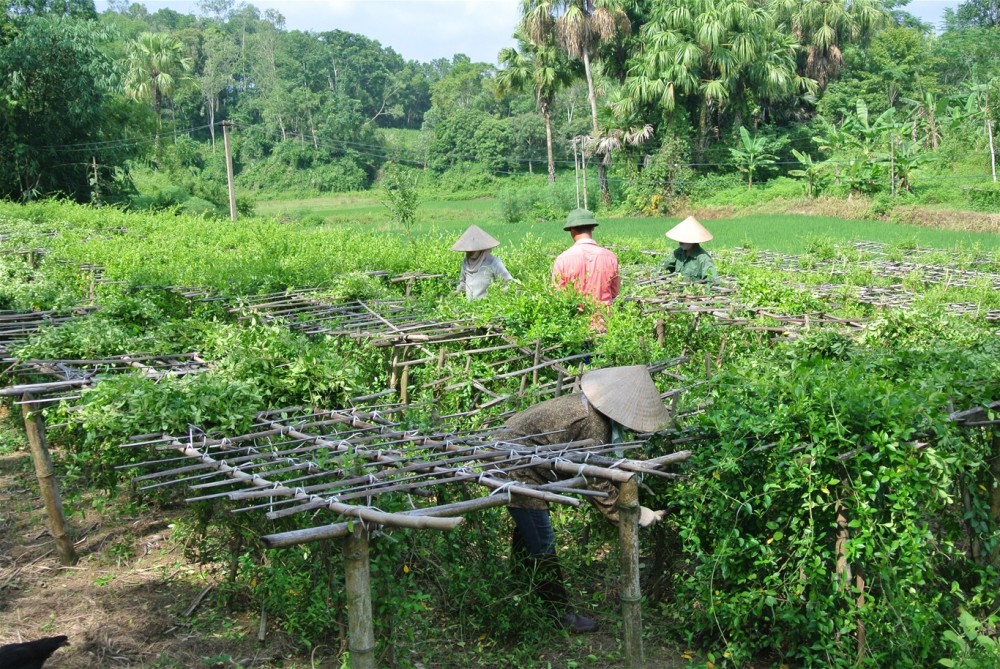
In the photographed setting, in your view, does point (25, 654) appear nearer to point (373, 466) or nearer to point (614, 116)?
point (373, 466)

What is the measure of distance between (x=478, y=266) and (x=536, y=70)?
85.2ft

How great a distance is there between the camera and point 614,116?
31.5 meters

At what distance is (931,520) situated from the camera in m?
4.81

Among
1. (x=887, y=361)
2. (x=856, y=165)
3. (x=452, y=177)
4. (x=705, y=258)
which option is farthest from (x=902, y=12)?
(x=887, y=361)

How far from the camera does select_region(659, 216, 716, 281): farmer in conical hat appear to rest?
8.88 m

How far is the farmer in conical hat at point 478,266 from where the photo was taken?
837 cm

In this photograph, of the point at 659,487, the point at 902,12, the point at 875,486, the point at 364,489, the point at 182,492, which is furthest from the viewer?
the point at 902,12

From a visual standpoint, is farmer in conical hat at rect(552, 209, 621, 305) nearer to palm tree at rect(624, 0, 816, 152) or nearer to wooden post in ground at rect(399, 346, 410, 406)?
wooden post in ground at rect(399, 346, 410, 406)

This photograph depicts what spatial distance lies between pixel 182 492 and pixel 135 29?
216 feet

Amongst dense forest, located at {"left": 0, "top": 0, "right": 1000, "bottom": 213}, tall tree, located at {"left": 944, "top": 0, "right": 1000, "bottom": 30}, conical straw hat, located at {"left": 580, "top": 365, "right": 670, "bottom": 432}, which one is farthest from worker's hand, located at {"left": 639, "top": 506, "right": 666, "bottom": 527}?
tall tree, located at {"left": 944, "top": 0, "right": 1000, "bottom": 30}

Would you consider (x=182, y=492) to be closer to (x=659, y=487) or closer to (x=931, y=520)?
(x=659, y=487)

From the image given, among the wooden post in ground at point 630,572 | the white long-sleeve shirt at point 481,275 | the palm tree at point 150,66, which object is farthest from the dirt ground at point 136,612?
the palm tree at point 150,66

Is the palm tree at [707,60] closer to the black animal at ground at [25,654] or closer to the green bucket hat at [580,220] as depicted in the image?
the green bucket hat at [580,220]

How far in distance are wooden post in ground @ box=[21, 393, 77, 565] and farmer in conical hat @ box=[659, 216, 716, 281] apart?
5636 millimetres
